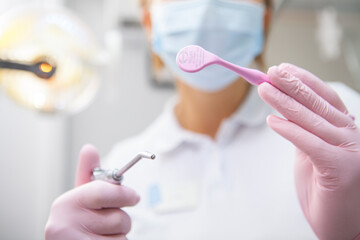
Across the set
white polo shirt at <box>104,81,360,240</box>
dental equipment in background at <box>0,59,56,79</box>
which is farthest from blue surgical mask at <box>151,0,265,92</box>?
dental equipment in background at <box>0,59,56,79</box>

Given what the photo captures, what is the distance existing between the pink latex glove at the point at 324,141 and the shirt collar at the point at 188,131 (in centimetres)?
45

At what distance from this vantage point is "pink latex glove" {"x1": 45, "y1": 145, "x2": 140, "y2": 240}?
64 cm

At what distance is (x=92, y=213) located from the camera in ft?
2.17

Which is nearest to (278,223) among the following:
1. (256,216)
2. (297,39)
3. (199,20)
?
(256,216)

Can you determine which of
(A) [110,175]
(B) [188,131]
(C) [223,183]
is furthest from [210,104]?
(A) [110,175]

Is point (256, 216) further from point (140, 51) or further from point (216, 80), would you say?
point (140, 51)

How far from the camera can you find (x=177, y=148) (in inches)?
44.4

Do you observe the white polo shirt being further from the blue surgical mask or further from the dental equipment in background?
the dental equipment in background

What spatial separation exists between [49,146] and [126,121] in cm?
54

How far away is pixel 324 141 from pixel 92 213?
497 mm

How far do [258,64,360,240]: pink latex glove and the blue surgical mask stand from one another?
0.31m

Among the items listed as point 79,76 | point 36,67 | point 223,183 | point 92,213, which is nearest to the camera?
point 92,213

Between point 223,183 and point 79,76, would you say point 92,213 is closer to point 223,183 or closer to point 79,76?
point 223,183

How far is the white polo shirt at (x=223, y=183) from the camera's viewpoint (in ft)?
2.91
